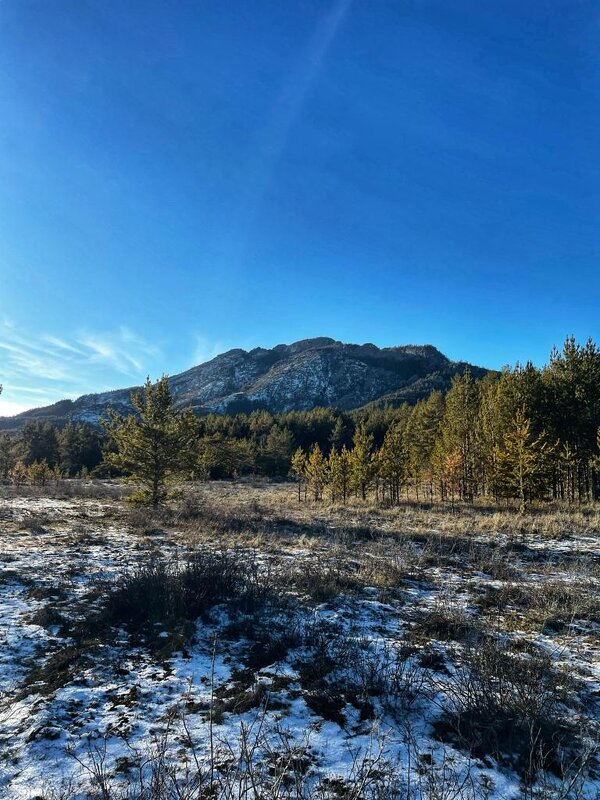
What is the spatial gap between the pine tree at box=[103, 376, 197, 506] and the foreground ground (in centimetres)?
1015

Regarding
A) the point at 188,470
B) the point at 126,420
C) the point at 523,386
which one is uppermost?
the point at 523,386

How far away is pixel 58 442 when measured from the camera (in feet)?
206

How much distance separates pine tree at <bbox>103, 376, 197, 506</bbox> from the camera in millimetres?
21016

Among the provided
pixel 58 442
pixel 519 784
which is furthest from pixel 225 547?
pixel 58 442

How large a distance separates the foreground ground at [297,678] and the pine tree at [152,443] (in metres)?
10.2

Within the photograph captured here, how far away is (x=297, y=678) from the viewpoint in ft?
15.8

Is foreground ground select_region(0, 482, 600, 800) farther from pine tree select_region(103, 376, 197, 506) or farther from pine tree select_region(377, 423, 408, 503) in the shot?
pine tree select_region(377, 423, 408, 503)

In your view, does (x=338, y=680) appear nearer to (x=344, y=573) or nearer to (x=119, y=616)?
(x=119, y=616)

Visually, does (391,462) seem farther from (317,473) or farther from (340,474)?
(317,473)

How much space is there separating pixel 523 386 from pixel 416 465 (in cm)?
1322

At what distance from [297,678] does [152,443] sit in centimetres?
1855

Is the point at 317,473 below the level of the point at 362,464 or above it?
below

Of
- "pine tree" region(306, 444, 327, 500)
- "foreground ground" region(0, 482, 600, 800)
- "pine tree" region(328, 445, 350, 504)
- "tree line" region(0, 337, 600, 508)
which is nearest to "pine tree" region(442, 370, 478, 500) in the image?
"tree line" region(0, 337, 600, 508)

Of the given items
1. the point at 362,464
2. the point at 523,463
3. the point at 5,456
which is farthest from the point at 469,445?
the point at 5,456
